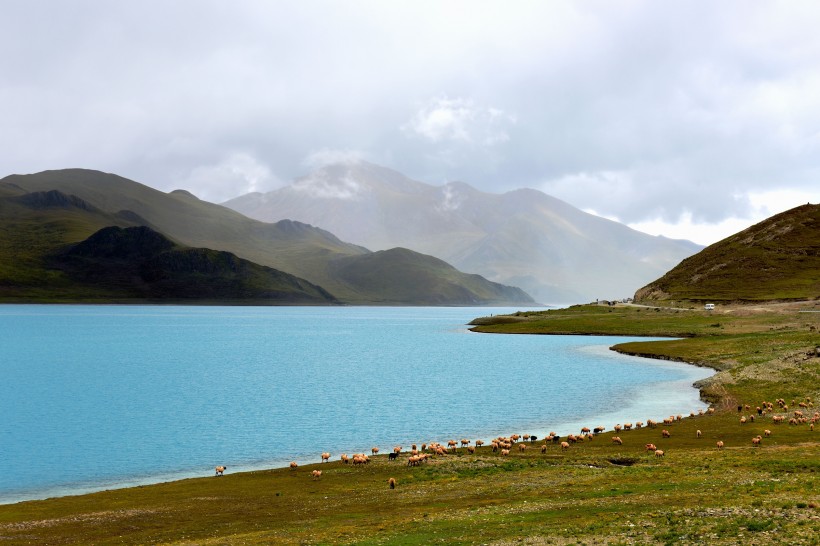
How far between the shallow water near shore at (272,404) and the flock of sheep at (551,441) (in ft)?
17.6

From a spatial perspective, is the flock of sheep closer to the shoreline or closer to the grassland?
the grassland

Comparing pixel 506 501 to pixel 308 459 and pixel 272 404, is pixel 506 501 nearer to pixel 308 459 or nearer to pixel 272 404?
pixel 308 459

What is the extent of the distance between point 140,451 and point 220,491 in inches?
815

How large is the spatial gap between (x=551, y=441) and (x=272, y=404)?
39913 millimetres

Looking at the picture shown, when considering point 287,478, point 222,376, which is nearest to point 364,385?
point 222,376

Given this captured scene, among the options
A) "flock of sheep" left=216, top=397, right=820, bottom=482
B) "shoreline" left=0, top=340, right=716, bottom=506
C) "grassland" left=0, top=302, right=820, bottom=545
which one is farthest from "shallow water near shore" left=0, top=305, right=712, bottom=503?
"grassland" left=0, top=302, right=820, bottom=545

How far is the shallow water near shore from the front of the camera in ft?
178

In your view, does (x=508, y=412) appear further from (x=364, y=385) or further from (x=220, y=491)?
(x=220, y=491)

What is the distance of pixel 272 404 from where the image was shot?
81.1 metres

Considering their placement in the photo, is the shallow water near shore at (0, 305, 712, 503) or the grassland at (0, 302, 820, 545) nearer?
the grassland at (0, 302, 820, 545)

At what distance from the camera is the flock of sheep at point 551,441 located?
46.6 m

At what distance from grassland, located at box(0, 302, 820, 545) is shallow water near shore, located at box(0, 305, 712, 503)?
32.0ft

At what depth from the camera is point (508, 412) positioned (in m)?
74.5

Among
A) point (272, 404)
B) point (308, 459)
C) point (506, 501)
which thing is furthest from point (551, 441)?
point (272, 404)
